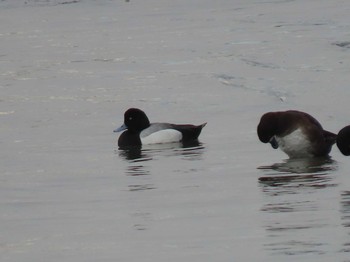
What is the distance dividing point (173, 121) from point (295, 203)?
867 cm

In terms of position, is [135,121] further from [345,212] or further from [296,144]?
[345,212]

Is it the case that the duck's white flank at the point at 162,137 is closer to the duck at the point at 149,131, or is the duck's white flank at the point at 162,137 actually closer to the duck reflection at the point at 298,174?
the duck at the point at 149,131

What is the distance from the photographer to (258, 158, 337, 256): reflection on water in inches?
366

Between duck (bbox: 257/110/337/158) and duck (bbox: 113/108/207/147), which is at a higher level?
duck (bbox: 257/110/337/158)

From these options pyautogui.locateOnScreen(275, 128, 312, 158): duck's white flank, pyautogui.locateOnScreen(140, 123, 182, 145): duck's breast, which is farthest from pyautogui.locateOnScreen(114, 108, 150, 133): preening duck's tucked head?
pyautogui.locateOnScreen(275, 128, 312, 158): duck's white flank

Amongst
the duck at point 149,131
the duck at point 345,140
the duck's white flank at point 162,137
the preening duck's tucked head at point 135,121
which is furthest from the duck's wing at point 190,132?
the duck at point 345,140

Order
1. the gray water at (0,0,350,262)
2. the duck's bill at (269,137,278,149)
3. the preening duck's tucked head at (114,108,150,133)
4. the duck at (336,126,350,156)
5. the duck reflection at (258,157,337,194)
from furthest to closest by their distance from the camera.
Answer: the preening duck's tucked head at (114,108,150,133)
the duck's bill at (269,137,278,149)
the duck at (336,126,350,156)
the duck reflection at (258,157,337,194)
the gray water at (0,0,350,262)

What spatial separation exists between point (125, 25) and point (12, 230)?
→ 23.8 meters

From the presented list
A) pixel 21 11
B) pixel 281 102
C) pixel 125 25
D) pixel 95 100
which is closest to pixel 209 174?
pixel 281 102

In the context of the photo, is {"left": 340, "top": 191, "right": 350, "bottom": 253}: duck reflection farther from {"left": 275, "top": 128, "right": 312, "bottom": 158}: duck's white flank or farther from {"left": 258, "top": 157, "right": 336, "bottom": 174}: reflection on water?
{"left": 275, "top": 128, "right": 312, "bottom": 158}: duck's white flank

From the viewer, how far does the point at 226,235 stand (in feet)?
32.3

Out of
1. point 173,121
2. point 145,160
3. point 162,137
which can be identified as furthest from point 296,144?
point 173,121

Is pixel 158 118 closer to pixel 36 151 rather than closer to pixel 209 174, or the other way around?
pixel 36 151

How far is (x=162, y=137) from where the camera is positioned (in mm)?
17984
